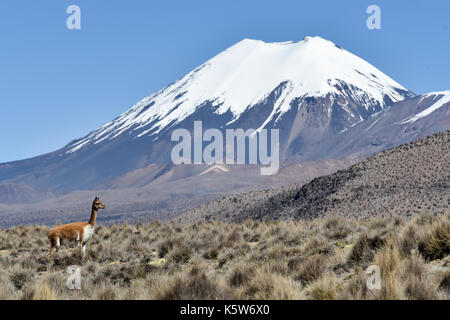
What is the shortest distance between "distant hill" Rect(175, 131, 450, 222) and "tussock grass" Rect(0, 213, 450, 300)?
2870 centimetres

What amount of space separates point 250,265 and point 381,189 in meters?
46.4

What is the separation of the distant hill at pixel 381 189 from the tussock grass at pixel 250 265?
2870cm

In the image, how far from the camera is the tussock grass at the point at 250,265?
1009cm

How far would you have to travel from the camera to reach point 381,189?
57156mm

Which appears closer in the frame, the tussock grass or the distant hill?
the tussock grass

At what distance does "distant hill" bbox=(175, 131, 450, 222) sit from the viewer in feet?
166

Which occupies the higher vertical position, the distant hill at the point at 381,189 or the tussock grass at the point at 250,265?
the distant hill at the point at 381,189

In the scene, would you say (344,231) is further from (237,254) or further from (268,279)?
(268,279)

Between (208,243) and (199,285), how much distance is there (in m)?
9.56

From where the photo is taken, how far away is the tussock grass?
1009 cm

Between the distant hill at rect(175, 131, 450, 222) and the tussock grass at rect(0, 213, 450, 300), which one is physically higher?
the distant hill at rect(175, 131, 450, 222)

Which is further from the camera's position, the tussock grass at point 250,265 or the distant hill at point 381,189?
the distant hill at point 381,189

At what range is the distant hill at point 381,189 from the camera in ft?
166
